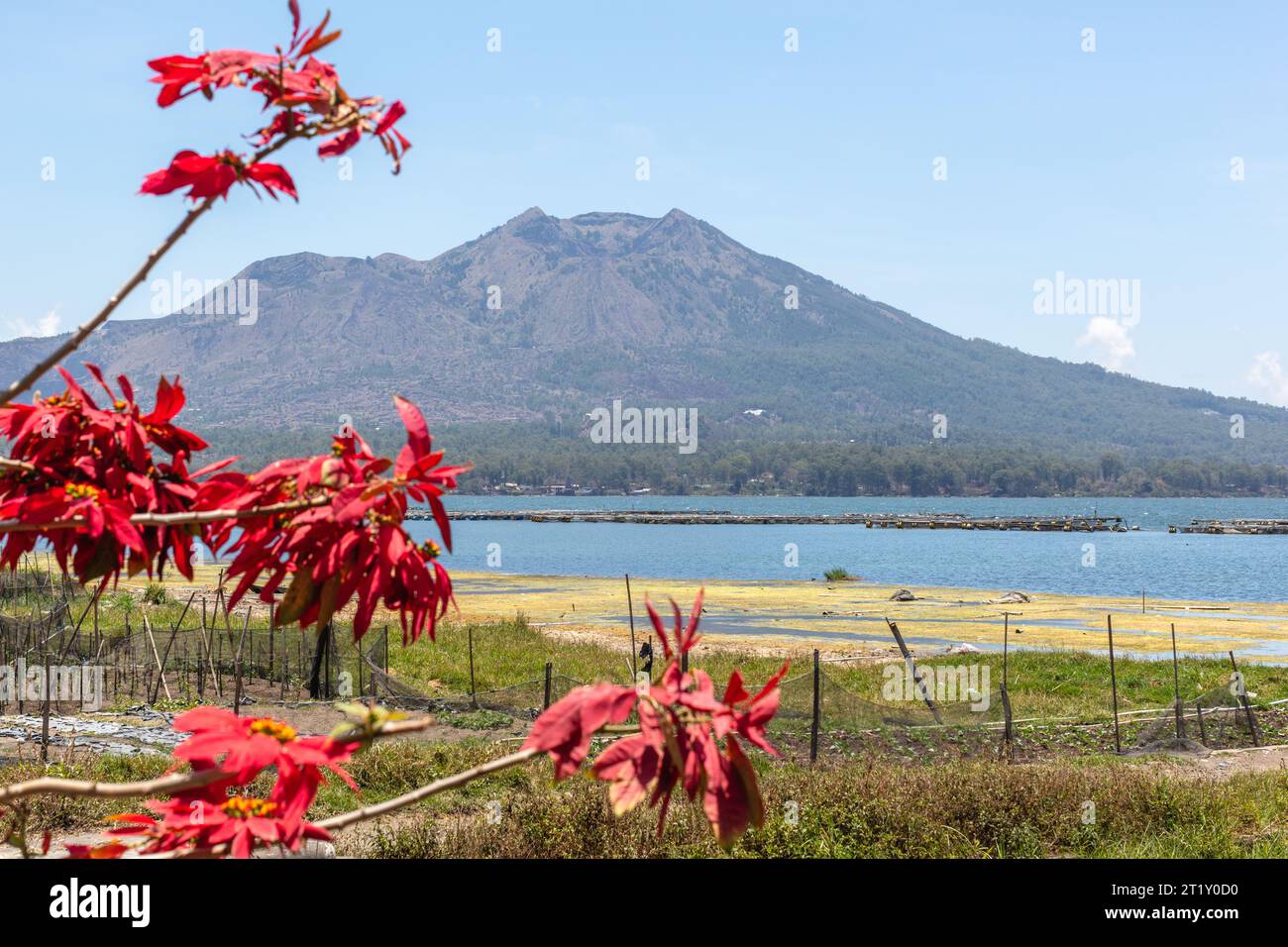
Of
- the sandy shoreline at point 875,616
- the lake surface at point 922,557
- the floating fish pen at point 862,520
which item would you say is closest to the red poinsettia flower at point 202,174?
the sandy shoreline at point 875,616

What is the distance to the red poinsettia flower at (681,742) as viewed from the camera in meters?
1.30

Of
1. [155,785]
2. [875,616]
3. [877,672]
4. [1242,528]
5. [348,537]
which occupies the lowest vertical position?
[875,616]

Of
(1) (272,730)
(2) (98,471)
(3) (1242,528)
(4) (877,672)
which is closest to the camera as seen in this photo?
(1) (272,730)

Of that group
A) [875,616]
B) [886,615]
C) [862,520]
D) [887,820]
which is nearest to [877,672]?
[887,820]

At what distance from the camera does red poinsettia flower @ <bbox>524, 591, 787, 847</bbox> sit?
130 cm

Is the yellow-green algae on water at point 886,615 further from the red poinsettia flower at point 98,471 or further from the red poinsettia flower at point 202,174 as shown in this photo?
the red poinsettia flower at point 202,174

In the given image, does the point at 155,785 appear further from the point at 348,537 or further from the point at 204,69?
the point at 204,69

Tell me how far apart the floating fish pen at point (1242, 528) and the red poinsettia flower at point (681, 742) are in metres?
131

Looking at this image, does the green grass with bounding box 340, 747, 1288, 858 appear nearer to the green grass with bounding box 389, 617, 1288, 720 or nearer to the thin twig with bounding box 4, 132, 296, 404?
the thin twig with bounding box 4, 132, 296, 404

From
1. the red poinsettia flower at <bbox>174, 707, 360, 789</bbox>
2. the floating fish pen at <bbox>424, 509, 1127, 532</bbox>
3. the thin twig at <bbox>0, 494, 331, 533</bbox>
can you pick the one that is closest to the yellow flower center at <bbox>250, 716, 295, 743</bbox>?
the red poinsettia flower at <bbox>174, 707, 360, 789</bbox>

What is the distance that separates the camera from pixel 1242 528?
12481cm

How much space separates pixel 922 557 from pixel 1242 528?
2315 inches
